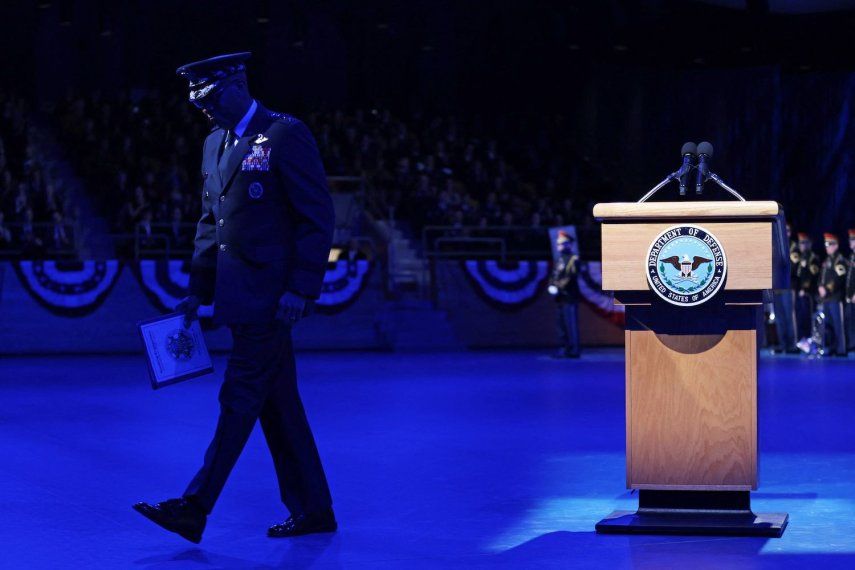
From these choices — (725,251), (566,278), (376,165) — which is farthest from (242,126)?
(376,165)

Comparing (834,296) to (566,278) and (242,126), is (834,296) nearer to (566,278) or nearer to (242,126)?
(566,278)

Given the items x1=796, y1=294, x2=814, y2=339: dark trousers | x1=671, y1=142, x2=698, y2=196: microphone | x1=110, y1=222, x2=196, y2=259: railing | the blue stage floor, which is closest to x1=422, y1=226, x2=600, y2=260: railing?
x1=796, y1=294, x2=814, y2=339: dark trousers

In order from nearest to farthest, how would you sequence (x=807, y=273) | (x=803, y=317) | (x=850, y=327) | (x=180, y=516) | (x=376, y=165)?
(x=180, y=516) → (x=807, y=273) → (x=850, y=327) → (x=803, y=317) → (x=376, y=165)

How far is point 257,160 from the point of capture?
18.1 ft

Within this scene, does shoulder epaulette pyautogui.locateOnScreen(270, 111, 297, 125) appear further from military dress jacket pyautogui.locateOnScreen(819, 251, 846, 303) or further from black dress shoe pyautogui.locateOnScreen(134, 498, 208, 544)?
military dress jacket pyautogui.locateOnScreen(819, 251, 846, 303)

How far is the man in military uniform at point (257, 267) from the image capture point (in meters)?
5.44

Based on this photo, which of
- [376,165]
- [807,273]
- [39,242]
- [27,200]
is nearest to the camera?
[807,273]

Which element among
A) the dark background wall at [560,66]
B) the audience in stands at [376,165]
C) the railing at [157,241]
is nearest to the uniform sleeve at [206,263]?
the railing at [157,241]

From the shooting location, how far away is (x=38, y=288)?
65.5 ft

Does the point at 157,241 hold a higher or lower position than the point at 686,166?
lower

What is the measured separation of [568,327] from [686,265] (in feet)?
44.1

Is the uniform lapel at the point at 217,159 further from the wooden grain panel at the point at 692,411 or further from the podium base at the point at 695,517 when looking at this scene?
the podium base at the point at 695,517

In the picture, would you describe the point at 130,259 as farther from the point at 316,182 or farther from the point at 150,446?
the point at 316,182

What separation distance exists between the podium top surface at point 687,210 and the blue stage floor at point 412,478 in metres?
1.31
